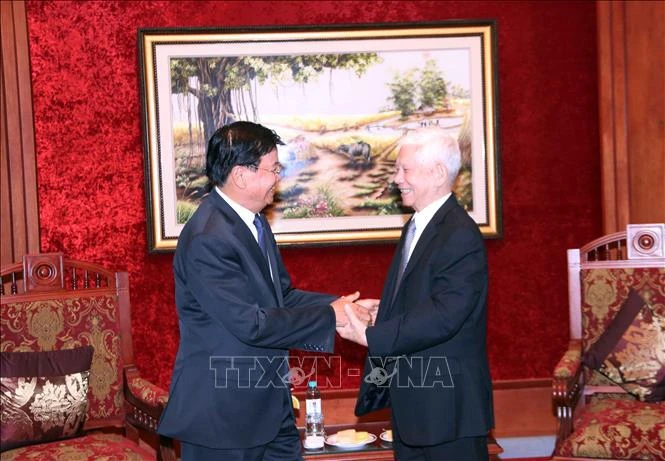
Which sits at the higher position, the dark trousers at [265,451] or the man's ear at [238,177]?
the man's ear at [238,177]

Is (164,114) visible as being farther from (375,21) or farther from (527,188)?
(527,188)

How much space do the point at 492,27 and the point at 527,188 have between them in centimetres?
98

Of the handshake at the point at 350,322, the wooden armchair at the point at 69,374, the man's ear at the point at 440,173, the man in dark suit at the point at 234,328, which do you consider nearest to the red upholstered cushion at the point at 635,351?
the handshake at the point at 350,322

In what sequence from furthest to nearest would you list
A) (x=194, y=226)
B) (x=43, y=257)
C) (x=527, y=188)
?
(x=527, y=188) < (x=43, y=257) < (x=194, y=226)

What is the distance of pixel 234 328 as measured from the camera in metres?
2.62

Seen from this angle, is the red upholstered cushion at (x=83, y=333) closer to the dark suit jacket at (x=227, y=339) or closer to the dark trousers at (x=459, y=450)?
the dark suit jacket at (x=227, y=339)

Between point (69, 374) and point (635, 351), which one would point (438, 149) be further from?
point (69, 374)

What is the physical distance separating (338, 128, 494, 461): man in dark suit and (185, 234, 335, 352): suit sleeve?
0.32 metres

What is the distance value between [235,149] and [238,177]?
0.32 feet

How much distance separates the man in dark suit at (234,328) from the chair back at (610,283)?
170 centimetres

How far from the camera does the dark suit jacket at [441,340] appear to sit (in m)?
2.69

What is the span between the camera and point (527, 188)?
4.91 m

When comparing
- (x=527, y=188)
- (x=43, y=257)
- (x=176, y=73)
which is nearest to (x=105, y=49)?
(x=176, y=73)

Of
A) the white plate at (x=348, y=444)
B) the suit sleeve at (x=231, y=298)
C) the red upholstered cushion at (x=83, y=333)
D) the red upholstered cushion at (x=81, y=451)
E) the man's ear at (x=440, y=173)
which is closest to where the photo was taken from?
the suit sleeve at (x=231, y=298)
